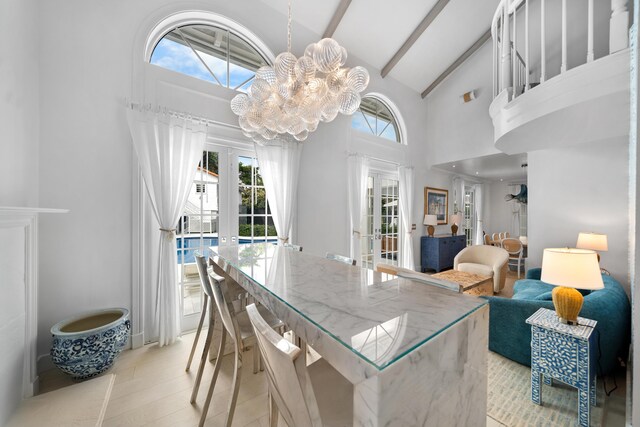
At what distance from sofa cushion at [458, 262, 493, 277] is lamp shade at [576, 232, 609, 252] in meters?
1.14

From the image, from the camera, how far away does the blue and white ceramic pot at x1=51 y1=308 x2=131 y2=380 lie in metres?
1.84

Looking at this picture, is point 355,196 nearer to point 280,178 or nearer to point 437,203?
point 280,178

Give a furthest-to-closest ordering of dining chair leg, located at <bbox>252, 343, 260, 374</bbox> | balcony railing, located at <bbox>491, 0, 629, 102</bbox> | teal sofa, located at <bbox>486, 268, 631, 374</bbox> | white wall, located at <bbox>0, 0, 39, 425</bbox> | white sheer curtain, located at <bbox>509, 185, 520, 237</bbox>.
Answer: white sheer curtain, located at <bbox>509, 185, 520, 237</bbox> → balcony railing, located at <bbox>491, 0, 629, 102</bbox> → dining chair leg, located at <bbox>252, 343, 260, 374</bbox> → teal sofa, located at <bbox>486, 268, 631, 374</bbox> → white wall, located at <bbox>0, 0, 39, 425</bbox>

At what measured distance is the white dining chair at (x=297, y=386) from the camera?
0.71m

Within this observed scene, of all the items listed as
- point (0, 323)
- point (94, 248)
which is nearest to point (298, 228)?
point (94, 248)

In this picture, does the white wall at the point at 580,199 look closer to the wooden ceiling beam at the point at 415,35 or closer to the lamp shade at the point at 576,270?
the lamp shade at the point at 576,270

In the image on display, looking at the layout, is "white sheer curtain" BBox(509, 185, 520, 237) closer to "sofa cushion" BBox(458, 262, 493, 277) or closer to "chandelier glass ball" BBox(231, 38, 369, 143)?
"sofa cushion" BBox(458, 262, 493, 277)

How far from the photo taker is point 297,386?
0.71 m

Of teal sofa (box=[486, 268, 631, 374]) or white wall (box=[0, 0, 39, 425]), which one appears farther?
teal sofa (box=[486, 268, 631, 374])

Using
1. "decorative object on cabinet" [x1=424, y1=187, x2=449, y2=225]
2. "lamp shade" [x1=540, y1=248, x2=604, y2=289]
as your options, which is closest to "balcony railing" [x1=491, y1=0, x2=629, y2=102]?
"lamp shade" [x1=540, y1=248, x2=604, y2=289]

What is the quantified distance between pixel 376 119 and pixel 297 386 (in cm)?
496

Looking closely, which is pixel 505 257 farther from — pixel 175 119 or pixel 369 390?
pixel 175 119

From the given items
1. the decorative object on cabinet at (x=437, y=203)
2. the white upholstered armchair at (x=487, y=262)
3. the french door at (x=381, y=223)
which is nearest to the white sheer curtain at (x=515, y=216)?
the decorative object on cabinet at (x=437, y=203)

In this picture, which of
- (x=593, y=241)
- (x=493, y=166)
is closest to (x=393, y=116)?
(x=493, y=166)
